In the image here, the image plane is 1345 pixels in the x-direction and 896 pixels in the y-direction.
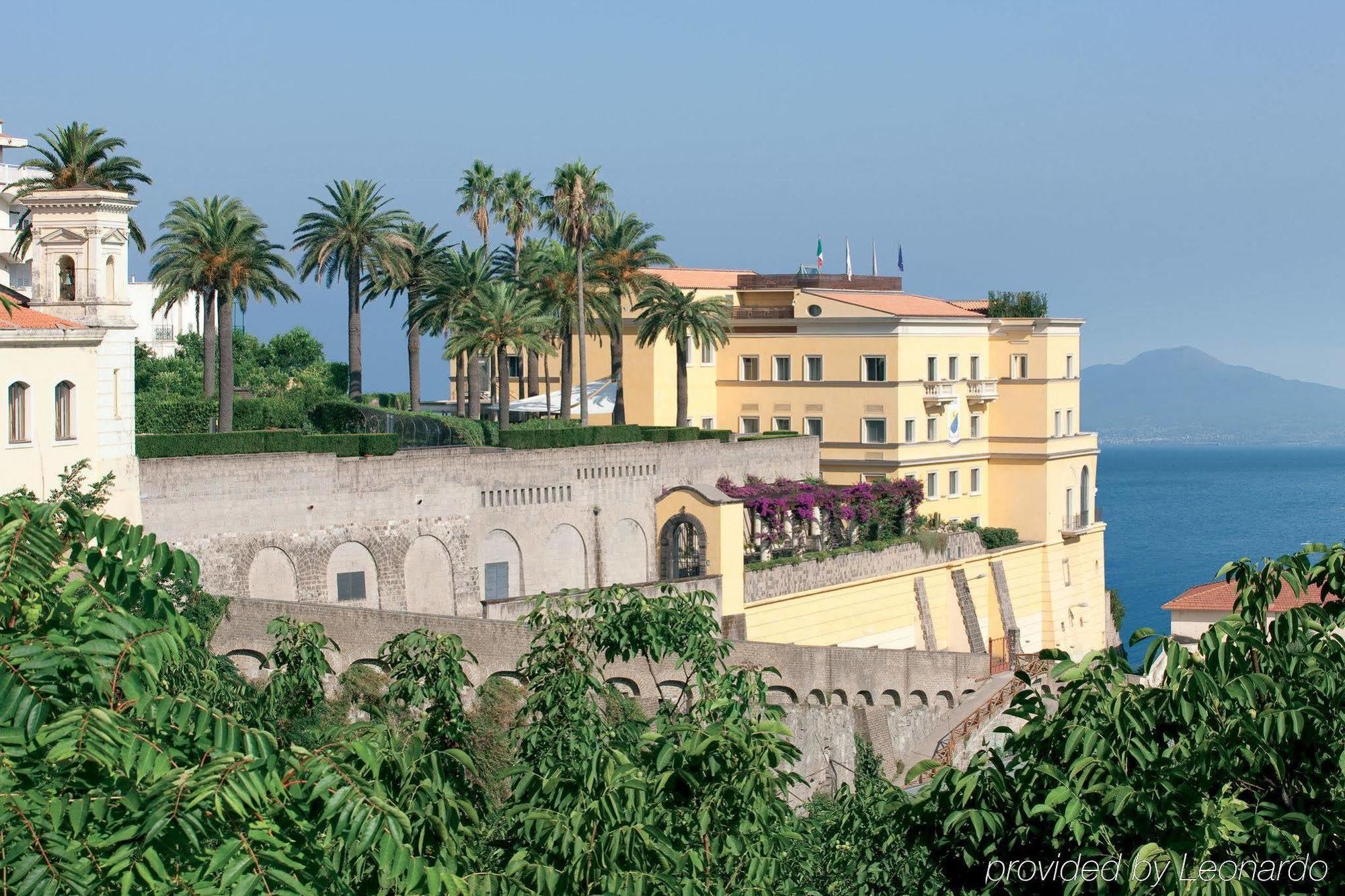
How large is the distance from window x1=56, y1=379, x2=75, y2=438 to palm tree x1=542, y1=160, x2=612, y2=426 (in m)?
21.3

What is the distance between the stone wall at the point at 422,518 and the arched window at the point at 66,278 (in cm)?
368

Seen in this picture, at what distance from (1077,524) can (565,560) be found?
23978 mm

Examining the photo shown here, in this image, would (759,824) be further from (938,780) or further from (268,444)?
(268,444)

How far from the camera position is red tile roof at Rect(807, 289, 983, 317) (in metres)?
58.1

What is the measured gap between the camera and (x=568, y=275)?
56.6 metres

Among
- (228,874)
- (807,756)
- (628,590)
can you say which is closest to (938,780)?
(228,874)

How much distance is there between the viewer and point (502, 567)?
4359cm

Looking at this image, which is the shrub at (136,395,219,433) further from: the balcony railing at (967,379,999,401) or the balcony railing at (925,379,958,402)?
the balcony railing at (967,379,999,401)

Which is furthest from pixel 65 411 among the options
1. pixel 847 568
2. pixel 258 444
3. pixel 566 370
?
pixel 566 370

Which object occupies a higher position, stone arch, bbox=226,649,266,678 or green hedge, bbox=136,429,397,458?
green hedge, bbox=136,429,397,458

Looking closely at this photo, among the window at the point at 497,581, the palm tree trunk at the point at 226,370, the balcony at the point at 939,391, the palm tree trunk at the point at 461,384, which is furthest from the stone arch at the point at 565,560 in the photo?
the balcony at the point at 939,391

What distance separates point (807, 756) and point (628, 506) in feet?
36.8

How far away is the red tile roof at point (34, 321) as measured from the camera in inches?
1281

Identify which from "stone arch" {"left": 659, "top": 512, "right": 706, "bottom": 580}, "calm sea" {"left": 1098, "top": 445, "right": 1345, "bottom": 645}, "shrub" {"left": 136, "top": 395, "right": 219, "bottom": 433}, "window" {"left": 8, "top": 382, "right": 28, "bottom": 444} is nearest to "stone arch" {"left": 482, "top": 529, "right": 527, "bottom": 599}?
"stone arch" {"left": 659, "top": 512, "right": 706, "bottom": 580}
